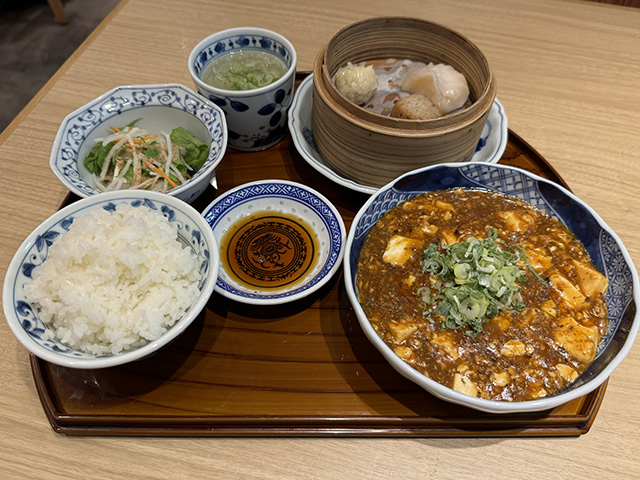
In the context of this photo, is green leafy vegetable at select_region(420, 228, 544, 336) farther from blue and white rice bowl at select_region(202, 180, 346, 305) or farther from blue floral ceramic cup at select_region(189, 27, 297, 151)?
blue floral ceramic cup at select_region(189, 27, 297, 151)

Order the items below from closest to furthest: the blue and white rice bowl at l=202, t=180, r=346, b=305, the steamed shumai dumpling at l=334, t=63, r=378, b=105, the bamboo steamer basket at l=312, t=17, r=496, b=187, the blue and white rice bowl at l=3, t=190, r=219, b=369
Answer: the blue and white rice bowl at l=3, t=190, r=219, b=369, the blue and white rice bowl at l=202, t=180, r=346, b=305, the bamboo steamer basket at l=312, t=17, r=496, b=187, the steamed shumai dumpling at l=334, t=63, r=378, b=105

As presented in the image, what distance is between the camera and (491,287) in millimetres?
1434

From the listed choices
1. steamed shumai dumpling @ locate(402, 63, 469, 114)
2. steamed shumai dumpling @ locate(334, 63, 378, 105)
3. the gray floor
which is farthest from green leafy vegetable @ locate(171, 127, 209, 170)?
the gray floor

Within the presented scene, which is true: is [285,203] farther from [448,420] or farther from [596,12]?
[596,12]

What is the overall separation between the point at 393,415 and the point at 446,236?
2.21 ft

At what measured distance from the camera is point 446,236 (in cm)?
164

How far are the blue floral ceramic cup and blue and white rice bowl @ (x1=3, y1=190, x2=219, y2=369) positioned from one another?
0.58 meters

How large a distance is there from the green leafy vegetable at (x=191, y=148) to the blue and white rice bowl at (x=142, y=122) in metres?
0.05

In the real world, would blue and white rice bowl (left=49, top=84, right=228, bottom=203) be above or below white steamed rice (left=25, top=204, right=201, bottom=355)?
above

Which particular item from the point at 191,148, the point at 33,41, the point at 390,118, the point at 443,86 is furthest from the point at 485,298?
the point at 33,41

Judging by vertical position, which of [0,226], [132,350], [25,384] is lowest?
[25,384]

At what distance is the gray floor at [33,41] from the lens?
4.27 m

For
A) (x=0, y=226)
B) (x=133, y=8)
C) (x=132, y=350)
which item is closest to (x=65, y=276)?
(x=132, y=350)

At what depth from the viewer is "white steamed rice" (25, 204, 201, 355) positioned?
1.29 metres
